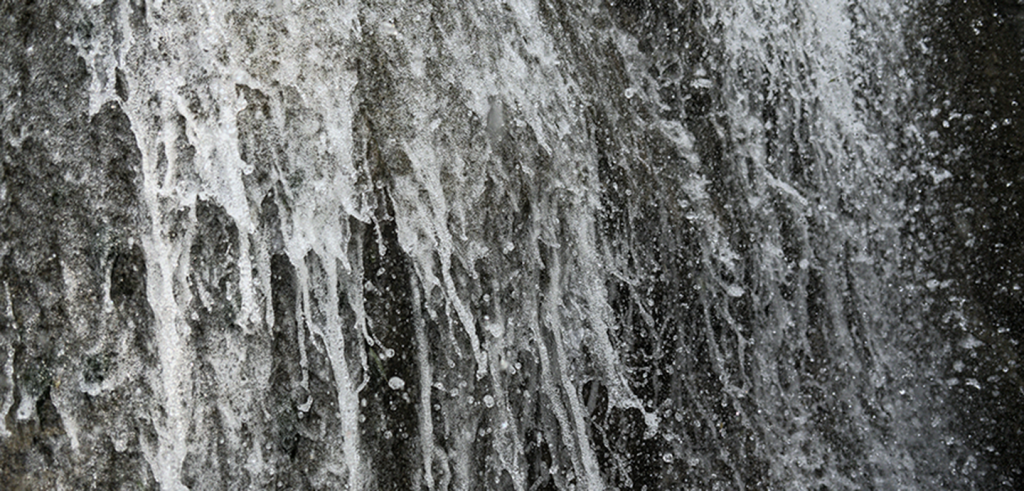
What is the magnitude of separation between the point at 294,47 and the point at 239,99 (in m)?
0.12

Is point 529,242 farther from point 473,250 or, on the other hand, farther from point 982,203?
point 982,203

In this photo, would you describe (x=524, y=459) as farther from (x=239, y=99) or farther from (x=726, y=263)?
(x=239, y=99)

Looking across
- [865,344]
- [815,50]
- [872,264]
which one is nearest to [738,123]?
[815,50]

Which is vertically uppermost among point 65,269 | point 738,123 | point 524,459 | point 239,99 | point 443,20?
point 443,20

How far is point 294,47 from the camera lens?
3.41 feet

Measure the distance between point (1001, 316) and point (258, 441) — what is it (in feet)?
3.91

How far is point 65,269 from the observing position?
1.04 m

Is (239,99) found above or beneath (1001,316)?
above

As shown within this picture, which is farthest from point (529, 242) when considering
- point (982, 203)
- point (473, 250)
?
point (982, 203)

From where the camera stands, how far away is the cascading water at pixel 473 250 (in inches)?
40.6

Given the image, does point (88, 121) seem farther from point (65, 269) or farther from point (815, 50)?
point (815, 50)

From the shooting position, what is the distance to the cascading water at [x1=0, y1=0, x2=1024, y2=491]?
1.03 metres

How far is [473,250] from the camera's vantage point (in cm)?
108

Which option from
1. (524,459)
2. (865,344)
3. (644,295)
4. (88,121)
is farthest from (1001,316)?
(88,121)
